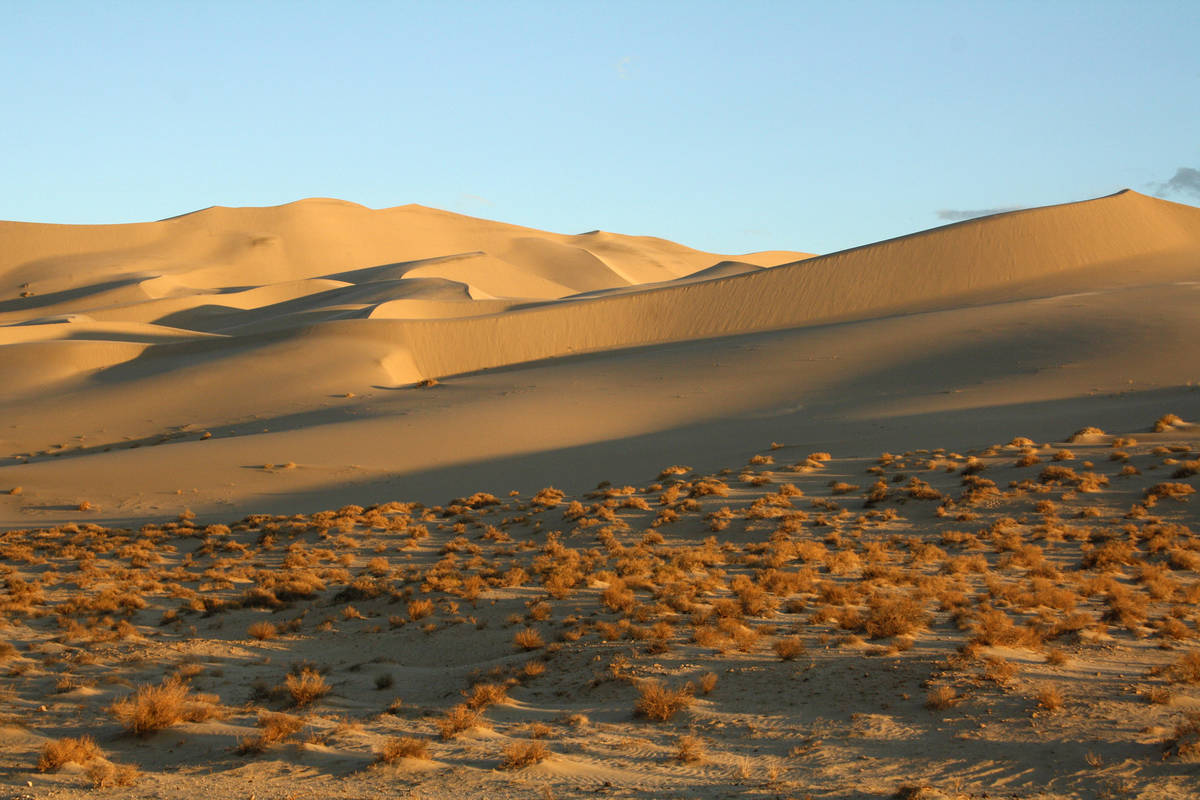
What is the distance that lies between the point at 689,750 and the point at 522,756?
112 cm

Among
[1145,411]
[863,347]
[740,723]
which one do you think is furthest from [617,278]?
[740,723]

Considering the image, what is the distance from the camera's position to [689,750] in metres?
7.03

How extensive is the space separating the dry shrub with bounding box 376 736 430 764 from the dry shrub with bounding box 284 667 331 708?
161 cm

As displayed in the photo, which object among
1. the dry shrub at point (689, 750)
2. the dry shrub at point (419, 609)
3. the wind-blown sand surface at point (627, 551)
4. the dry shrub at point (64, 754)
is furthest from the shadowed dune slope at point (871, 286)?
the dry shrub at point (689, 750)

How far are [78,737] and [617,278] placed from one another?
10632 centimetres

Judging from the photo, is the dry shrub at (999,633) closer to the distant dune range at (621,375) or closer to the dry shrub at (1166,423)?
the dry shrub at (1166,423)

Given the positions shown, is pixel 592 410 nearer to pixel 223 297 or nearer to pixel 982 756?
pixel 982 756

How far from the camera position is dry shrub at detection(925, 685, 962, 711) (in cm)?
762

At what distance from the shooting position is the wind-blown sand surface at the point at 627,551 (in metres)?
7.21

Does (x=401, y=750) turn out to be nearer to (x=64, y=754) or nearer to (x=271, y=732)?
(x=271, y=732)

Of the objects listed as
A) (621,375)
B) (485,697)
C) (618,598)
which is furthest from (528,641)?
(621,375)

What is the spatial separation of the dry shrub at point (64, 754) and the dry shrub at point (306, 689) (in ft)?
5.49

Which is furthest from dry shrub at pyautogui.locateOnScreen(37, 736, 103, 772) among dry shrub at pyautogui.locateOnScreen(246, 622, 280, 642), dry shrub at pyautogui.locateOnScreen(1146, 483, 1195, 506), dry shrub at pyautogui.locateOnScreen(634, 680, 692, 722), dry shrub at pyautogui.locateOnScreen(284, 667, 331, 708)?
dry shrub at pyautogui.locateOnScreen(1146, 483, 1195, 506)

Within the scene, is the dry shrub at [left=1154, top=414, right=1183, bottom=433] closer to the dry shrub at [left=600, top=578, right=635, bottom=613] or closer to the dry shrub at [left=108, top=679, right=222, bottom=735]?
the dry shrub at [left=600, top=578, right=635, bottom=613]
